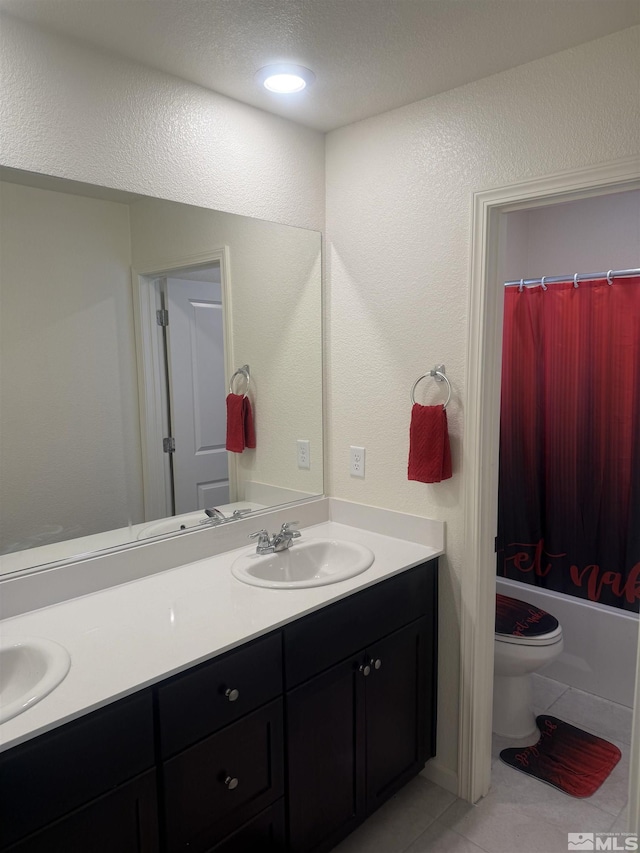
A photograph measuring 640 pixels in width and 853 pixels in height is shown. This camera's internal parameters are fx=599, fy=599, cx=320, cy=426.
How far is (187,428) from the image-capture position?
78.2 inches

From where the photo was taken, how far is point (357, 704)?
181cm

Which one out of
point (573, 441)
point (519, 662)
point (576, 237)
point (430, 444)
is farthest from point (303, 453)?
point (576, 237)

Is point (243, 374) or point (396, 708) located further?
point (243, 374)

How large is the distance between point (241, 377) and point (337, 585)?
0.83 m

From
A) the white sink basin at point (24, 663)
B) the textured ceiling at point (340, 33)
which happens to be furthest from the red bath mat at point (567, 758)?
the textured ceiling at point (340, 33)

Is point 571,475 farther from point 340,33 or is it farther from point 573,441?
point 340,33

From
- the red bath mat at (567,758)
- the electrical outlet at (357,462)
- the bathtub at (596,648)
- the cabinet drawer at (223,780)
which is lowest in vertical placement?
the red bath mat at (567,758)

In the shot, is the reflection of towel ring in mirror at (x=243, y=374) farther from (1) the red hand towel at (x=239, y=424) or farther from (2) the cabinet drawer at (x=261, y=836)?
(2) the cabinet drawer at (x=261, y=836)

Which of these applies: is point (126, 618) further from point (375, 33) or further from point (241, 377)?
point (375, 33)

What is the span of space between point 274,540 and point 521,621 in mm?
1164

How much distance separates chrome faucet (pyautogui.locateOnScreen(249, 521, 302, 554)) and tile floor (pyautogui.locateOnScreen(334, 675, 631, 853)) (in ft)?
3.13

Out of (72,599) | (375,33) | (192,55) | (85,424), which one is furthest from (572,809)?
(192,55)

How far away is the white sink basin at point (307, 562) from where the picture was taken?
1.92 meters

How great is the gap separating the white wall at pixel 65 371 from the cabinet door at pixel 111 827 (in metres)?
0.69
